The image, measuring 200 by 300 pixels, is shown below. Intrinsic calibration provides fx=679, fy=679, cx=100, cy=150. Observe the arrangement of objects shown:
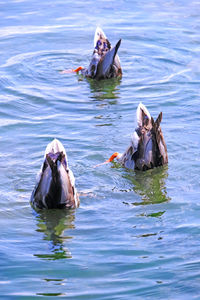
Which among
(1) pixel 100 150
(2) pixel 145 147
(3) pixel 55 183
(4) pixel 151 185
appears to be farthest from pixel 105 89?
(3) pixel 55 183

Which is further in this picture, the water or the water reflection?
the water reflection

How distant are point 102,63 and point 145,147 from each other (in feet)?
12.6

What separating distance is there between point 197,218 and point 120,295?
1664mm

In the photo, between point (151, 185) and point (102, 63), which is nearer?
point (151, 185)

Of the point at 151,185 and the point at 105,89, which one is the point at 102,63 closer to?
the point at 105,89

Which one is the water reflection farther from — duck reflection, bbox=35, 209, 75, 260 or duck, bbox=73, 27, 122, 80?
duck reflection, bbox=35, 209, 75, 260

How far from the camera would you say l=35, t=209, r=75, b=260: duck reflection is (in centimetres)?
624

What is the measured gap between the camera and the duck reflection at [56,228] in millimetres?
6238

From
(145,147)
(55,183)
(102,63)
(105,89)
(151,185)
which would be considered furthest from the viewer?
(102,63)

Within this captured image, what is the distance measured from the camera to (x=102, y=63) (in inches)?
459

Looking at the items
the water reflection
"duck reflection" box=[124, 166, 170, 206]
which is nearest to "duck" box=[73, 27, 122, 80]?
the water reflection

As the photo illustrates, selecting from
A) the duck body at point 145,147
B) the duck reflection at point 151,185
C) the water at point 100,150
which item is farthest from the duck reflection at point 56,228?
the duck body at point 145,147

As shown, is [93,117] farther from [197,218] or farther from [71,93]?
[197,218]

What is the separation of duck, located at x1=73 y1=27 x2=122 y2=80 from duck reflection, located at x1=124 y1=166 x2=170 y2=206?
376 centimetres
